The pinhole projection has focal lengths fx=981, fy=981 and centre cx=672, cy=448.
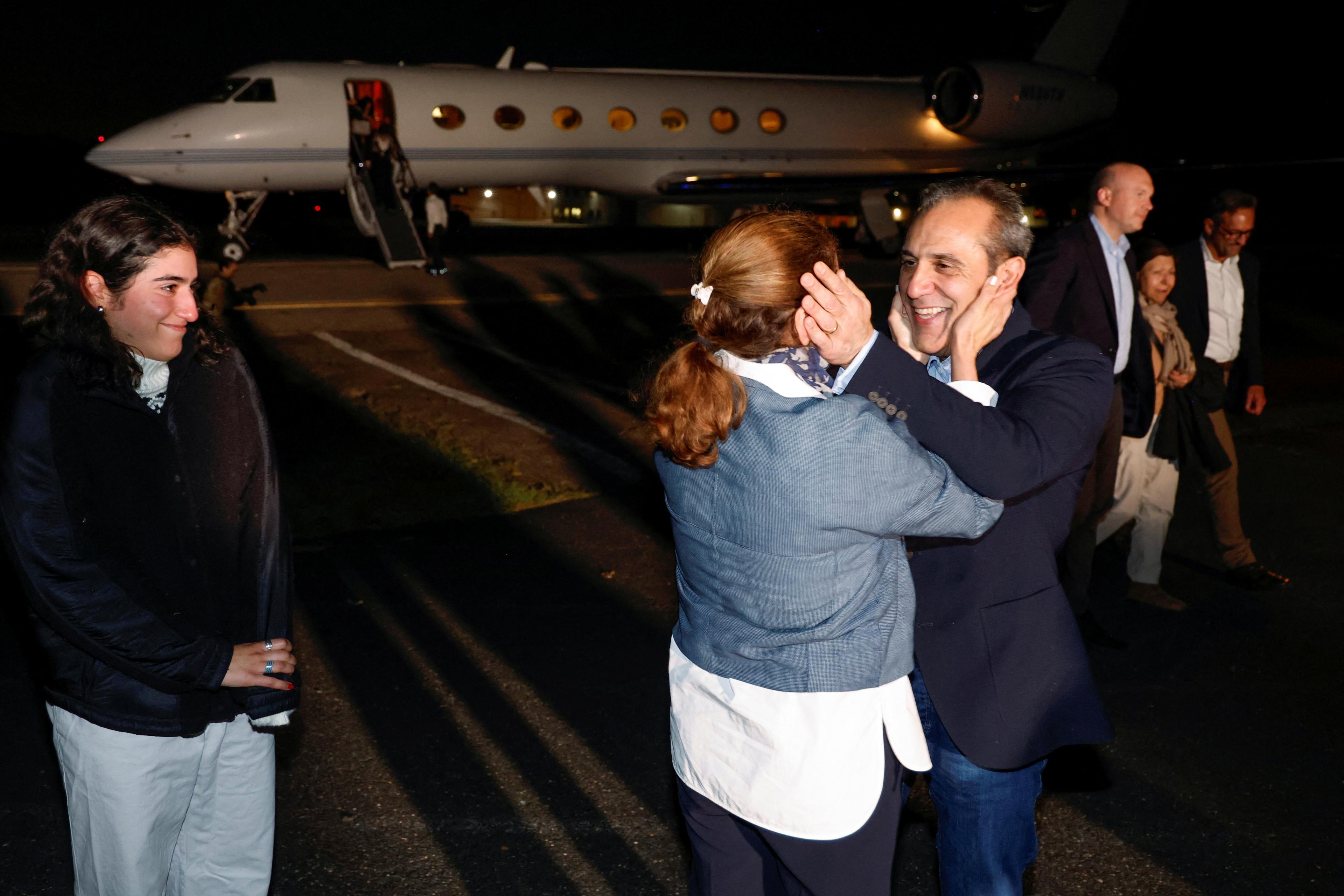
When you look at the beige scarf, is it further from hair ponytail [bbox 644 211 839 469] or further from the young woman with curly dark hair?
the young woman with curly dark hair

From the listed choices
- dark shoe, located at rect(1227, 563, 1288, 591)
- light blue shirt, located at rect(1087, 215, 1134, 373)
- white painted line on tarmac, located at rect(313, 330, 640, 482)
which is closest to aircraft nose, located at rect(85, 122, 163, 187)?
white painted line on tarmac, located at rect(313, 330, 640, 482)

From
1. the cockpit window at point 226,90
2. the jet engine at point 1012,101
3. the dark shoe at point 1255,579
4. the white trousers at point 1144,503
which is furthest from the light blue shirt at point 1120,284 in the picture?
the jet engine at point 1012,101

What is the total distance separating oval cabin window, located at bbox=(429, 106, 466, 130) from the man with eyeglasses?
1514 cm

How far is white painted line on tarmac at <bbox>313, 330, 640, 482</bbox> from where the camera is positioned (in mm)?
7305

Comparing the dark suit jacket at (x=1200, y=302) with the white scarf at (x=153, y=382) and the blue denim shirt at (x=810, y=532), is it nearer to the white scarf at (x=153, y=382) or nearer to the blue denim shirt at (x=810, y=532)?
the blue denim shirt at (x=810, y=532)

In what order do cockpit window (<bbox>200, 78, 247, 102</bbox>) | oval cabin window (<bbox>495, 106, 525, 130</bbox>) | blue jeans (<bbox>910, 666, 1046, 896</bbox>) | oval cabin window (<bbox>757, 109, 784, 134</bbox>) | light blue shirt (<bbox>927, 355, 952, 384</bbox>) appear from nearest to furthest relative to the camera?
blue jeans (<bbox>910, 666, 1046, 896</bbox>), light blue shirt (<bbox>927, 355, 952, 384</bbox>), cockpit window (<bbox>200, 78, 247, 102</bbox>), oval cabin window (<bbox>495, 106, 525, 130</bbox>), oval cabin window (<bbox>757, 109, 784, 134</bbox>)

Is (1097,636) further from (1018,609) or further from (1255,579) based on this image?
(1018,609)

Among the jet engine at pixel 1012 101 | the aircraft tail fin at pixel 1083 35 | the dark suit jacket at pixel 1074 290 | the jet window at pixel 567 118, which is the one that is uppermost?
the aircraft tail fin at pixel 1083 35

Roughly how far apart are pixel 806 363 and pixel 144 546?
136 centimetres

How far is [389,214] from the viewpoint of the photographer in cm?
1661

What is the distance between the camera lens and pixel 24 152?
6462 centimetres

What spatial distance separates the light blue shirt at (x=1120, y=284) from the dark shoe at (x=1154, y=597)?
1320mm

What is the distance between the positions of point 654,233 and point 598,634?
2190 centimetres

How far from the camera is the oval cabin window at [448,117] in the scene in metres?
17.7
